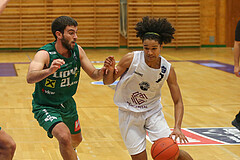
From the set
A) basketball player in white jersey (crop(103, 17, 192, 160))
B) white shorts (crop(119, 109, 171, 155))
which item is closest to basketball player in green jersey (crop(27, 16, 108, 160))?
basketball player in white jersey (crop(103, 17, 192, 160))

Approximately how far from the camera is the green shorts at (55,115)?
4570 mm

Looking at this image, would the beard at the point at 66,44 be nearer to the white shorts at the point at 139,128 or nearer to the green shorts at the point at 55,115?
the green shorts at the point at 55,115

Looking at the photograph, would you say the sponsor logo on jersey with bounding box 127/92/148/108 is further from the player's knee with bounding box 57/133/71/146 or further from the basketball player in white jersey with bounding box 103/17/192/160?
the player's knee with bounding box 57/133/71/146

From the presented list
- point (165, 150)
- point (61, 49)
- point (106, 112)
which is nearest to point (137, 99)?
point (165, 150)

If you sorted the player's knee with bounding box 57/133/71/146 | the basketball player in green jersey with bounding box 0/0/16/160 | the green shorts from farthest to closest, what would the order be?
1. the green shorts
2. the player's knee with bounding box 57/133/71/146
3. the basketball player in green jersey with bounding box 0/0/16/160

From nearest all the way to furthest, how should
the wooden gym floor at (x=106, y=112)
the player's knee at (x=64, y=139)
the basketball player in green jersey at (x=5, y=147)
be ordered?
Answer: the basketball player in green jersey at (x=5, y=147) → the player's knee at (x=64, y=139) → the wooden gym floor at (x=106, y=112)

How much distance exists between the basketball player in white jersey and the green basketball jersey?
43cm

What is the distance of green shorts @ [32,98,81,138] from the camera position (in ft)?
15.0

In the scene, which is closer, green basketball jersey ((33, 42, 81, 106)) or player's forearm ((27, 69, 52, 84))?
player's forearm ((27, 69, 52, 84))

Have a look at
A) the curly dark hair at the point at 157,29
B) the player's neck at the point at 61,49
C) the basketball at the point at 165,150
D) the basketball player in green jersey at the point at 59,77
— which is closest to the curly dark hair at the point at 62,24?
the basketball player in green jersey at the point at 59,77

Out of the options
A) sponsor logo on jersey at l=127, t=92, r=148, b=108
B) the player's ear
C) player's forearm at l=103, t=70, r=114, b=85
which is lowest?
sponsor logo on jersey at l=127, t=92, r=148, b=108

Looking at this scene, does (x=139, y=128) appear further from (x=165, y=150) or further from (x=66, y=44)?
(x=66, y=44)

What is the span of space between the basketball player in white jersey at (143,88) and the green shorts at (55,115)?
619 millimetres

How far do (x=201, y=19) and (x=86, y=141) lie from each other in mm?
15832
